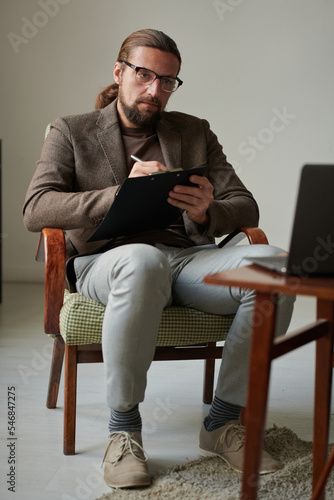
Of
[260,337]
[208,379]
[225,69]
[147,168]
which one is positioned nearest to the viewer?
[260,337]

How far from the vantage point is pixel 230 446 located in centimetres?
163

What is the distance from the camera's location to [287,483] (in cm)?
149

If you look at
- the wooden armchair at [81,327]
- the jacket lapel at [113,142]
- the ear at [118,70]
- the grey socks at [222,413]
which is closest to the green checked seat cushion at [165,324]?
the wooden armchair at [81,327]

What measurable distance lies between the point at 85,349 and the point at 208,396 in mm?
625

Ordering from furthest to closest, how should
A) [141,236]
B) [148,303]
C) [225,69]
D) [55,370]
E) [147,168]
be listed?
[225,69]
[55,370]
[141,236]
[147,168]
[148,303]

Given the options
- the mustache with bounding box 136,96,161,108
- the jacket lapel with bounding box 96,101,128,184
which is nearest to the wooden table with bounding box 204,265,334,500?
the jacket lapel with bounding box 96,101,128,184

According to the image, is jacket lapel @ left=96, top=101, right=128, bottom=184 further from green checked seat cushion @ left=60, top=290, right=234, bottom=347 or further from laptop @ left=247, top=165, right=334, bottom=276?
laptop @ left=247, top=165, right=334, bottom=276

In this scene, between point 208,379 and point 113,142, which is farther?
point 208,379

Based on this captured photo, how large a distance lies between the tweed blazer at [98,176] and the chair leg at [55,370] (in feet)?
1.00

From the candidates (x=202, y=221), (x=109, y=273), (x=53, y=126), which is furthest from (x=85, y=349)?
(x=53, y=126)

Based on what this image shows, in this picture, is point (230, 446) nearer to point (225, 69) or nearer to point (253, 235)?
point (253, 235)

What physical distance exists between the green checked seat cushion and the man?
0.03 meters

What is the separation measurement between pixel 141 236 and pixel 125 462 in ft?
2.16

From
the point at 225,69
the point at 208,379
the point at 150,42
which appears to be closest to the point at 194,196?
the point at 150,42
